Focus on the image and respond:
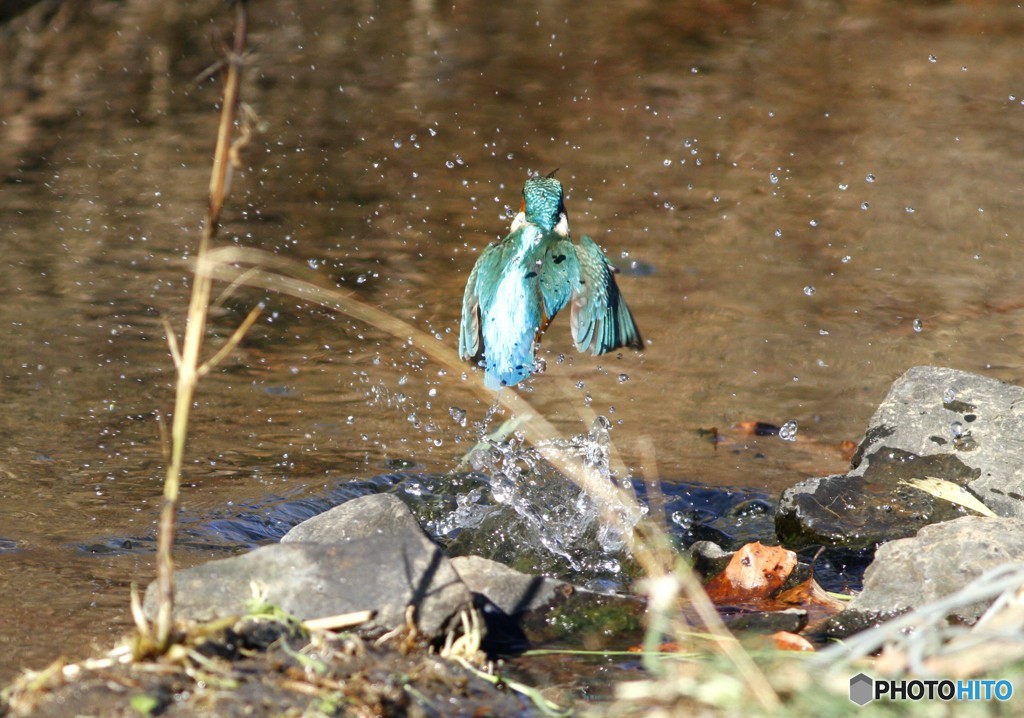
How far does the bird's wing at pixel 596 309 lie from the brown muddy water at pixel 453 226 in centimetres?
72

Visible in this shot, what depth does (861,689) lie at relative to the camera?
2.23 meters

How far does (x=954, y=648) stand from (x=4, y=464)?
3.50 m

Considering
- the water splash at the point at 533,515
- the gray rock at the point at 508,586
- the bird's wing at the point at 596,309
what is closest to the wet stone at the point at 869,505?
the water splash at the point at 533,515

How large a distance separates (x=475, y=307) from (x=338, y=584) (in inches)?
70.2

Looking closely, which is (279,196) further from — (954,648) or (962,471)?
(954,648)

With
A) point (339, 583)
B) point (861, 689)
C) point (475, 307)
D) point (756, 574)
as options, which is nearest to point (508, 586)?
point (339, 583)

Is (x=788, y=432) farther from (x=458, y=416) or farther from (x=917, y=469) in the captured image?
(x=458, y=416)

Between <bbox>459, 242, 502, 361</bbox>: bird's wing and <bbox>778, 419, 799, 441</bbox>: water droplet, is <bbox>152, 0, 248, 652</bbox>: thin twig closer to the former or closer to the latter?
<bbox>459, 242, 502, 361</bbox>: bird's wing

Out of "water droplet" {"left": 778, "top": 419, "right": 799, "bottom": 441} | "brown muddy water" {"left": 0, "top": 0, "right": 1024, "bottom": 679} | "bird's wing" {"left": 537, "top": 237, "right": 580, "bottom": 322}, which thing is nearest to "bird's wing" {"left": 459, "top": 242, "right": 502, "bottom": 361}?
"bird's wing" {"left": 537, "top": 237, "right": 580, "bottom": 322}

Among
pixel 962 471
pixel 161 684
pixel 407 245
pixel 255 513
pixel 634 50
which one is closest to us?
pixel 161 684

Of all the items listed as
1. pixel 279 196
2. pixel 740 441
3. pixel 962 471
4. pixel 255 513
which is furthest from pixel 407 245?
pixel 962 471

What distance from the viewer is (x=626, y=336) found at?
14.0 feet

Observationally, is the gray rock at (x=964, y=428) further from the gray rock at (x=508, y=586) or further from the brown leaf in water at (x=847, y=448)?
the gray rock at (x=508, y=586)

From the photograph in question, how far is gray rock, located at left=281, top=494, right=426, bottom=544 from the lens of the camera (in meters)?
3.06
